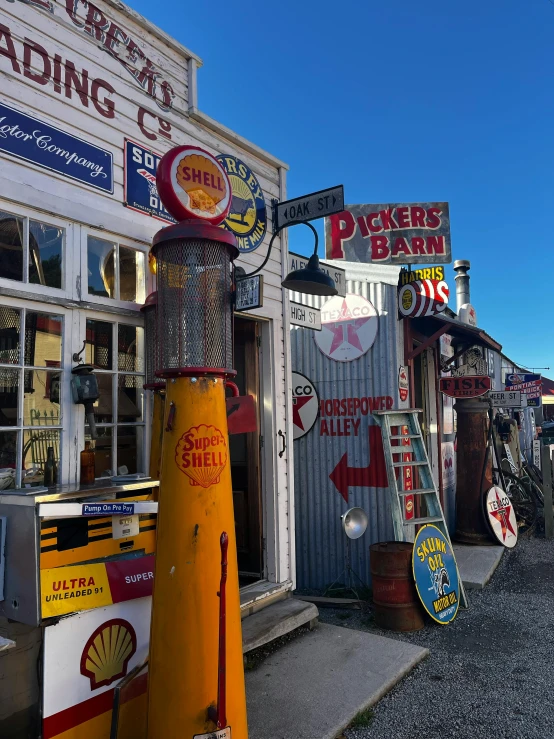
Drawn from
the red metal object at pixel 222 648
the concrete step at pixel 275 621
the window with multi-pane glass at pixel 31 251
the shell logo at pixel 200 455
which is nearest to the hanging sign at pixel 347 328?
the concrete step at pixel 275 621

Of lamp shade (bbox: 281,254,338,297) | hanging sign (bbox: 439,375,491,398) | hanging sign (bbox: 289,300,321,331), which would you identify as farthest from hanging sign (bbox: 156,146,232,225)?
hanging sign (bbox: 439,375,491,398)

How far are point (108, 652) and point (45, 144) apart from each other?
2948mm

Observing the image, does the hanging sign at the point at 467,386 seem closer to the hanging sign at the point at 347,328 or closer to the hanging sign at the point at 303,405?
the hanging sign at the point at 347,328

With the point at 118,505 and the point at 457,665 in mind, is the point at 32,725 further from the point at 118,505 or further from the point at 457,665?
the point at 457,665

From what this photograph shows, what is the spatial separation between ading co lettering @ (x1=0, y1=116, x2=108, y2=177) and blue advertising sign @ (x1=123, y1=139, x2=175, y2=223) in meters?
0.23

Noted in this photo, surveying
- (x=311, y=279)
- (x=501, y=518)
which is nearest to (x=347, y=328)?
(x=311, y=279)

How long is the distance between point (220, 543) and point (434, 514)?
4.28 meters

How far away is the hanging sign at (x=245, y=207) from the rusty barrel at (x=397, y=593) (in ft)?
10.5

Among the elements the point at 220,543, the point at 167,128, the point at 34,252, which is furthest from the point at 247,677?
the point at 167,128

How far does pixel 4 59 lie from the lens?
323cm

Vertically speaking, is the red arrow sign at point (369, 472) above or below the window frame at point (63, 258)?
below

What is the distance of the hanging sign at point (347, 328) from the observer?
7.12 meters

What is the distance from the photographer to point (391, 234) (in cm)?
765

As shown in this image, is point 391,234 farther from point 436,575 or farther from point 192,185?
point 192,185
